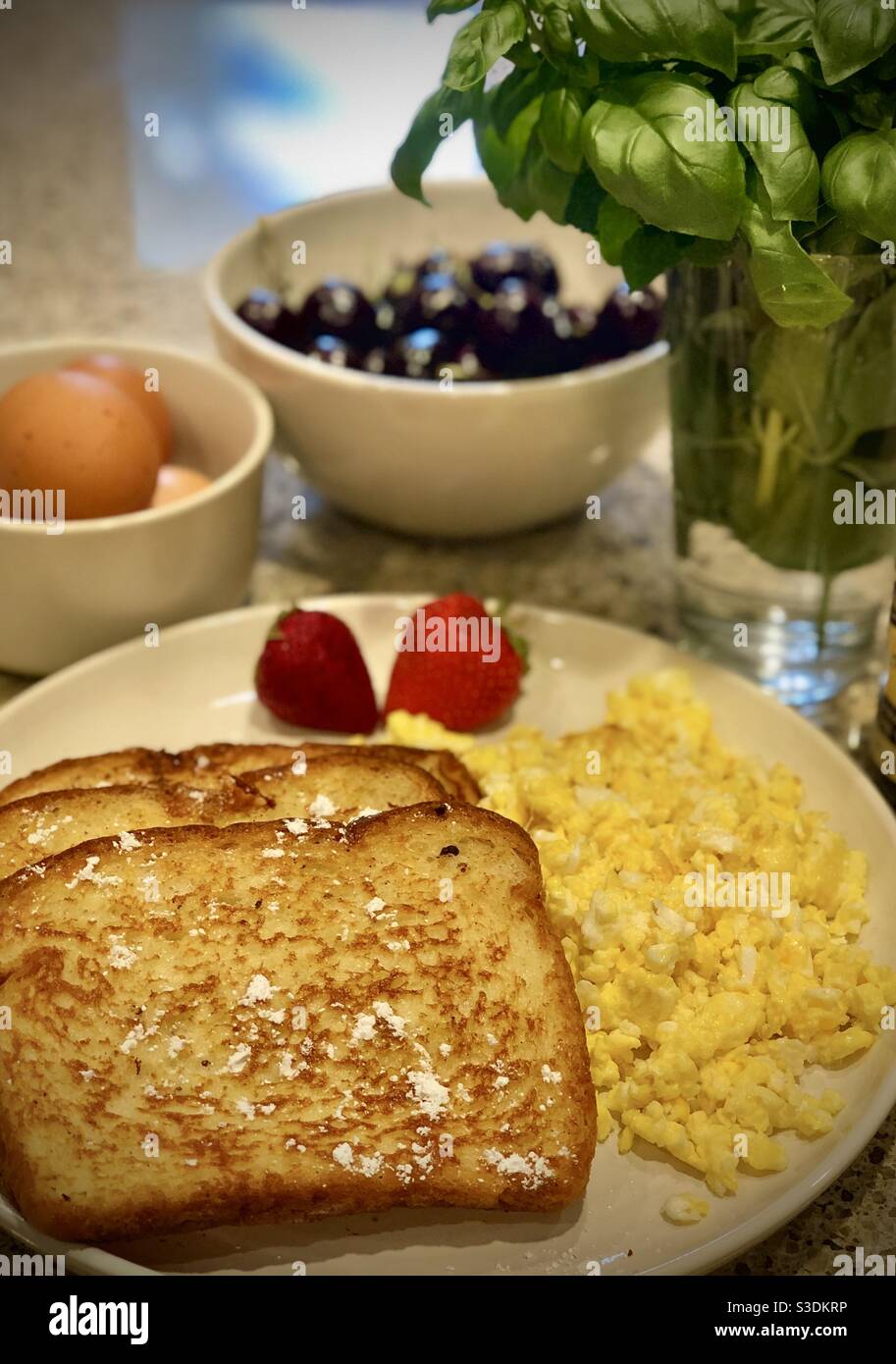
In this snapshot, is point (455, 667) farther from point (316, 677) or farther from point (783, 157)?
point (783, 157)

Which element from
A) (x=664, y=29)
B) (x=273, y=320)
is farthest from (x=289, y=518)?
(x=664, y=29)

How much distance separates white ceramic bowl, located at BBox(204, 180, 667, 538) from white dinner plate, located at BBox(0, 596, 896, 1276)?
0.19m

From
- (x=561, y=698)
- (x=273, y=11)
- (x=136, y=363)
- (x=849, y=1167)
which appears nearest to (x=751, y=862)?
(x=849, y=1167)

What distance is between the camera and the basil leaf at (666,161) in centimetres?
111

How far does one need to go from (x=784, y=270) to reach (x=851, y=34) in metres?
0.18

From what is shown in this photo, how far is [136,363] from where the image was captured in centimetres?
181

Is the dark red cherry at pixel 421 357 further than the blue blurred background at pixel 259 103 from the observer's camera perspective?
No

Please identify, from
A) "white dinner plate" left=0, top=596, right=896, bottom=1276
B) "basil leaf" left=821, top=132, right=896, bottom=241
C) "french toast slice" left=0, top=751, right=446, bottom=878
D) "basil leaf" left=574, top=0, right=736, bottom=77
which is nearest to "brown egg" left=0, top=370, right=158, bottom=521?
"white dinner plate" left=0, top=596, right=896, bottom=1276

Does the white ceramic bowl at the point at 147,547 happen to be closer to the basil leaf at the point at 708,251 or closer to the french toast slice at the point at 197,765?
the french toast slice at the point at 197,765

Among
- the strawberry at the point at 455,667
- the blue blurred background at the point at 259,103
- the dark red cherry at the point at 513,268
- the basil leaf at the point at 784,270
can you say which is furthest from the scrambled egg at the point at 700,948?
the blue blurred background at the point at 259,103

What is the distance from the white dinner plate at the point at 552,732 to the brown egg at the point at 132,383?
0.30 metres
